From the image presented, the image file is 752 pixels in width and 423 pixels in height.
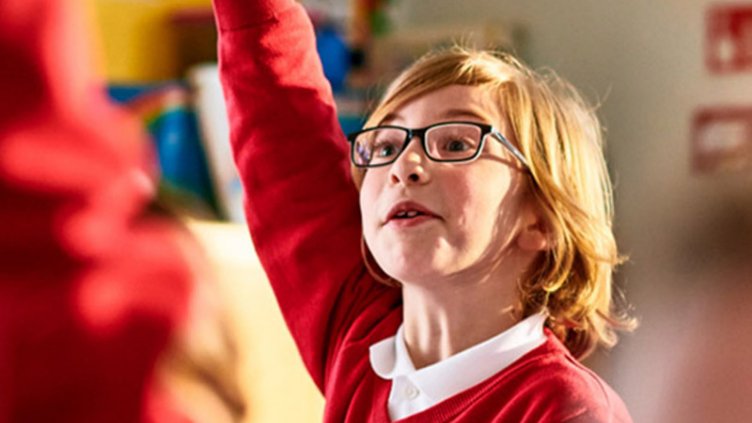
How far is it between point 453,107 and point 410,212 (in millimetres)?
85

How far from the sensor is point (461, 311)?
729mm

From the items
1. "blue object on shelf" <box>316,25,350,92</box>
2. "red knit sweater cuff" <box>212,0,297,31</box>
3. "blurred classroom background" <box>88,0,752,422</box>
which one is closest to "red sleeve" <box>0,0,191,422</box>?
"red knit sweater cuff" <box>212,0,297,31</box>

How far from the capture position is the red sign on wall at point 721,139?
114 inches

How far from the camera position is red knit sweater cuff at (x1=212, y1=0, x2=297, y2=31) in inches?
30.5

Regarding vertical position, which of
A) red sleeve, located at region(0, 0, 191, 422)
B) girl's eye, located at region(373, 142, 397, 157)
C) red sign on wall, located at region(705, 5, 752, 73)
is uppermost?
red sleeve, located at region(0, 0, 191, 422)

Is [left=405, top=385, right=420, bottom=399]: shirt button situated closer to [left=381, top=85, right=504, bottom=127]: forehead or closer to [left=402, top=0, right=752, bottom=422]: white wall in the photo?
[left=381, top=85, right=504, bottom=127]: forehead

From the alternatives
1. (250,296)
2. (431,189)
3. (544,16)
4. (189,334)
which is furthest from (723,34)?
(189,334)

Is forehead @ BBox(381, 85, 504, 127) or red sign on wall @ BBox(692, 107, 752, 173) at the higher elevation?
forehead @ BBox(381, 85, 504, 127)

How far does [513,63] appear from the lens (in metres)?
0.79

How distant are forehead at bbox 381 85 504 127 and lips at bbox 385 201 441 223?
0.06m

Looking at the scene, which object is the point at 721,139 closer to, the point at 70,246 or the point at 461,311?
the point at 461,311

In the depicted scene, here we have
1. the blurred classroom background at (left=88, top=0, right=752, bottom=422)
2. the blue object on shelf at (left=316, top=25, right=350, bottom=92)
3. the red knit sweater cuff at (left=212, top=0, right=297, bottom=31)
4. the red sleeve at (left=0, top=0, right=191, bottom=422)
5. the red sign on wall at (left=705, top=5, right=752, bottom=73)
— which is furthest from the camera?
the red sign on wall at (left=705, top=5, right=752, bottom=73)

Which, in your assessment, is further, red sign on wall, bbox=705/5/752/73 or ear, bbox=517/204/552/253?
red sign on wall, bbox=705/5/752/73

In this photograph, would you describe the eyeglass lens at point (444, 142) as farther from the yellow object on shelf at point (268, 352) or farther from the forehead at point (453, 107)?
the yellow object on shelf at point (268, 352)
